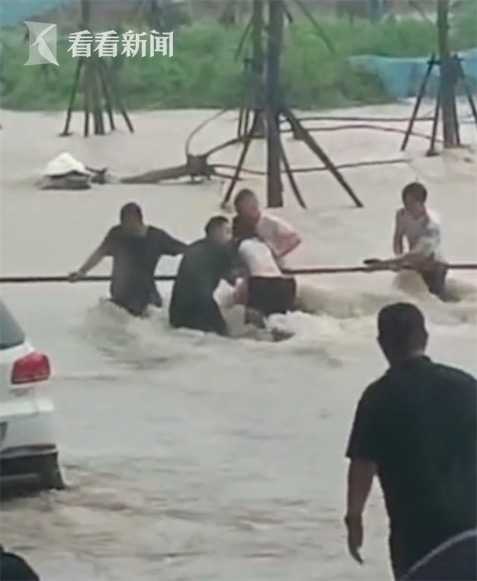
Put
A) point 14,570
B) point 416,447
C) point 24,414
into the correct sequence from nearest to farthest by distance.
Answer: point 14,570
point 416,447
point 24,414

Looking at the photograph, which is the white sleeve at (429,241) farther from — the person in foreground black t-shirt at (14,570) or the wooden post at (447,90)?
the person in foreground black t-shirt at (14,570)

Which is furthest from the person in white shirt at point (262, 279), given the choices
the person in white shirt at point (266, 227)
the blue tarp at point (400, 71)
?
the blue tarp at point (400, 71)

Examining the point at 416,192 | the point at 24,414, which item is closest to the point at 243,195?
the point at 416,192

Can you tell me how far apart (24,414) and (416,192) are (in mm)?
→ 856

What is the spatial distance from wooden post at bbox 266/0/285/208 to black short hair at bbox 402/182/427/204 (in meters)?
0.24

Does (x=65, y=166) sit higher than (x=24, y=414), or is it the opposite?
(x=65, y=166)

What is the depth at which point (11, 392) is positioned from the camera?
341 centimetres

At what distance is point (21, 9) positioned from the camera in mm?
3436

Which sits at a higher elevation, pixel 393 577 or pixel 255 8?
pixel 255 8

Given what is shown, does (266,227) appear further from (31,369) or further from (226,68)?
(31,369)

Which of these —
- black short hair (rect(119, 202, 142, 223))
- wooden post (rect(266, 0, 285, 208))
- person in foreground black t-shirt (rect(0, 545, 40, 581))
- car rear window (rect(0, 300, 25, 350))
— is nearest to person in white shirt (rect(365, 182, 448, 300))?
wooden post (rect(266, 0, 285, 208))

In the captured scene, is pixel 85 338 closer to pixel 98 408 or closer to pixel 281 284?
pixel 98 408

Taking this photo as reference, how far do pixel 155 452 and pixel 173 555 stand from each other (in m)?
0.20

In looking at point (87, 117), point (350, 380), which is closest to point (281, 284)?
point (350, 380)
